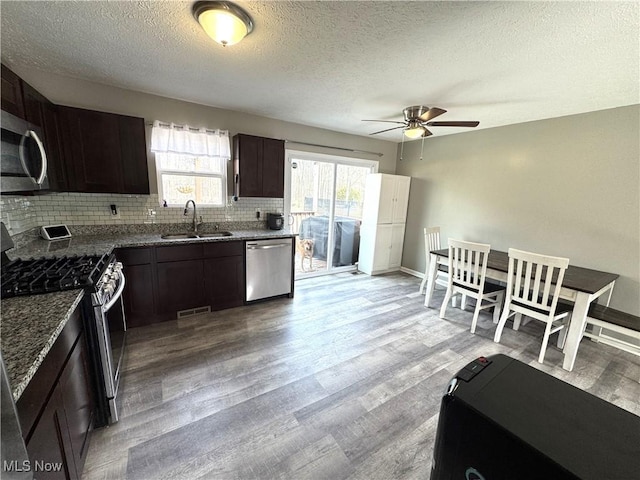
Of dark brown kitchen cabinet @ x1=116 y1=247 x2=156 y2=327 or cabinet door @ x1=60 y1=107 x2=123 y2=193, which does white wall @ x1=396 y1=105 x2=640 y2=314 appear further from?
cabinet door @ x1=60 y1=107 x2=123 y2=193

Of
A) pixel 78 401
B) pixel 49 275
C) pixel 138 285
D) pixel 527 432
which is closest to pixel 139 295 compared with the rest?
pixel 138 285

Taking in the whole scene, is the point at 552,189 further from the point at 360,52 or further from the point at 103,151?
the point at 103,151

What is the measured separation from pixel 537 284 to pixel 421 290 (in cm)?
171

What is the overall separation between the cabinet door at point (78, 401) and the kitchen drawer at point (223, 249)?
1.53 meters

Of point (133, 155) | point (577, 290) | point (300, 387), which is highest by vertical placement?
point (133, 155)

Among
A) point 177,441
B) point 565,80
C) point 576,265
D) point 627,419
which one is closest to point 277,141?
point 565,80

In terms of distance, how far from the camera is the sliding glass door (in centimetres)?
423

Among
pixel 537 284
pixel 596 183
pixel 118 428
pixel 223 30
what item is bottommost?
pixel 118 428

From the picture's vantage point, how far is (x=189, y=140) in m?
3.08

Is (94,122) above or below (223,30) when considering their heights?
below

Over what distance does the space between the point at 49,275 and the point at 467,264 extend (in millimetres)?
3576

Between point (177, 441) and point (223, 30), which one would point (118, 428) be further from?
point (223, 30)

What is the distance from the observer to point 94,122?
250cm

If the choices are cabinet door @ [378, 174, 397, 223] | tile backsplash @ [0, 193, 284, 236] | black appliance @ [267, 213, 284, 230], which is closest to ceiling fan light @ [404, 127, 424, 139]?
cabinet door @ [378, 174, 397, 223]
